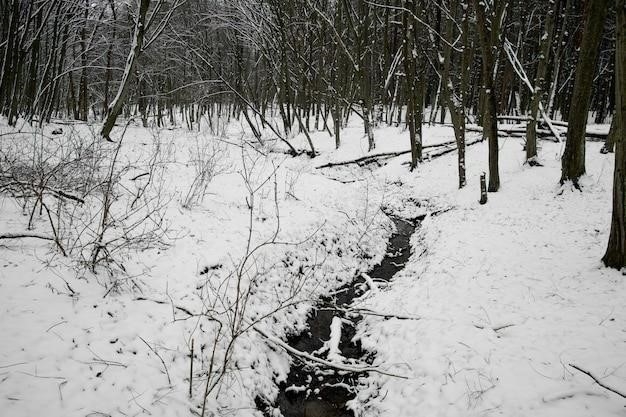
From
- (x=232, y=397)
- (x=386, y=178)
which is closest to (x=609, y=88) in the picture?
(x=386, y=178)

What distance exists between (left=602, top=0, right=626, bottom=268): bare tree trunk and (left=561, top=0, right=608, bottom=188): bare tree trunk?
2.91 m

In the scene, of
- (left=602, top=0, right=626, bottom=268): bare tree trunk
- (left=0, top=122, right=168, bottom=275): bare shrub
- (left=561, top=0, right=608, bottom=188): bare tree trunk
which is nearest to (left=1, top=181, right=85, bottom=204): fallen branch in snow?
(left=0, top=122, right=168, bottom=275): bare shrub

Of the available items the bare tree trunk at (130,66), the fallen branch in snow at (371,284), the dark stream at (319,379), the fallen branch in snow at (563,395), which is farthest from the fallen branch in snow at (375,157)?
the fallen branch in snow at (563,395)

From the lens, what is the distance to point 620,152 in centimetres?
450

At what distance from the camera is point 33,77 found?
49.8 feet

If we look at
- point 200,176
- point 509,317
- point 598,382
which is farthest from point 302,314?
point 200,176

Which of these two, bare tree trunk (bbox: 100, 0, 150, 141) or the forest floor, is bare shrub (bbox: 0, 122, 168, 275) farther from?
bare tree trunk (bbox: 100, 0, 150, 141)

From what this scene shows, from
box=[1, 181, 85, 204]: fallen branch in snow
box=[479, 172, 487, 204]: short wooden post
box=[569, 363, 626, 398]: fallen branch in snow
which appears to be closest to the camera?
box=[569, 363, 626, 398]: fallen branch in snow

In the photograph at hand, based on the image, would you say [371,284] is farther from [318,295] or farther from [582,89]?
[582,89]

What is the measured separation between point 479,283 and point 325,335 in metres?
2.51

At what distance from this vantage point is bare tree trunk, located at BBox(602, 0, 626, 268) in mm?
4355

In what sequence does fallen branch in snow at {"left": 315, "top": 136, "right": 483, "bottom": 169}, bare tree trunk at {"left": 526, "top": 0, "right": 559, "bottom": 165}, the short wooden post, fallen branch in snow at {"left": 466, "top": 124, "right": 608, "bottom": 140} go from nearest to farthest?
1. the short wooden post
2. bare tree trunk at {"left": 526, "top": 0, "right": 559, "bottom": 165}
3. fallen branch in snow at {"left": 466, "top": 124, "right": 608, "bottom": 140}
4. fallen branch in snow at {"left": 315, "top": 136, "right": 483, "bottom": 169}

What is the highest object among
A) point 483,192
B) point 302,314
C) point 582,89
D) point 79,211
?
point 582,89

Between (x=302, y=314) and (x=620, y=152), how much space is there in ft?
16.3
